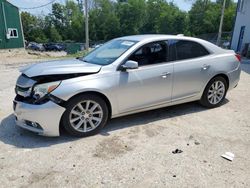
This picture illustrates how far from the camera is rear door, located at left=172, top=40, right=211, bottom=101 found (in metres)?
4.30

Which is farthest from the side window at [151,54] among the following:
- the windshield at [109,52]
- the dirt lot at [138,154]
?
the dirt lot at [138,154]

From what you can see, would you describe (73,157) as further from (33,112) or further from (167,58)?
(167,58)

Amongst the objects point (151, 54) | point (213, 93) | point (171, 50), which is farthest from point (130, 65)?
point (213, 93)

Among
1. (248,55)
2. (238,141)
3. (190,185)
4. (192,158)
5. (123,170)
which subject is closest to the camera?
(190,185)

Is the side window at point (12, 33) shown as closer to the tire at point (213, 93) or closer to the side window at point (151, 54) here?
the side window at point (151, 54)

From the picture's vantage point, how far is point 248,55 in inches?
661

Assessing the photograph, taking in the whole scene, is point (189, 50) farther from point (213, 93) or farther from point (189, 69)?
point (213, 93)

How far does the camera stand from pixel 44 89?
337cm

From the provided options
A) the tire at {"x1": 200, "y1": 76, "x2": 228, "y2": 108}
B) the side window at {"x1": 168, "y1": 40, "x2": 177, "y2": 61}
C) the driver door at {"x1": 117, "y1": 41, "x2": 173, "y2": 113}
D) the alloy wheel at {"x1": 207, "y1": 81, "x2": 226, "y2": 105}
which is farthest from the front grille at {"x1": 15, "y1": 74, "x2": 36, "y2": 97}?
the alloy wheel at {"x1": 207, "y1": 81, "x2": 226, "y2": 105}

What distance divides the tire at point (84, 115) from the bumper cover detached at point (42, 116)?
0.44 feet

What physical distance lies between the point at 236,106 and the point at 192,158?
2615 mm

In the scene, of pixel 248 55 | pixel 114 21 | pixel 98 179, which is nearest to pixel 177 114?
pixel 98 179

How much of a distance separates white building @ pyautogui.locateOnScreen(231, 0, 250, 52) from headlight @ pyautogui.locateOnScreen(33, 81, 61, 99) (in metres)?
18.8

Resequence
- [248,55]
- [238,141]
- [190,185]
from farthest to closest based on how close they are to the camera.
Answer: [248,55], [238,141], [190,185]
